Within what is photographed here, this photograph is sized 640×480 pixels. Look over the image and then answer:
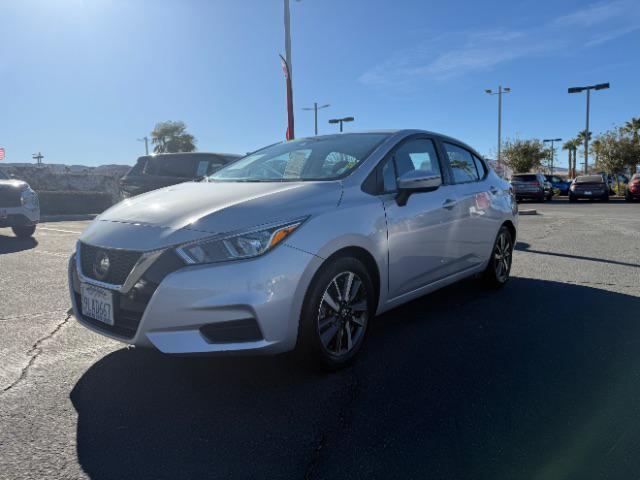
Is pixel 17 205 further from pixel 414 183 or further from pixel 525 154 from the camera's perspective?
pixel 525 154

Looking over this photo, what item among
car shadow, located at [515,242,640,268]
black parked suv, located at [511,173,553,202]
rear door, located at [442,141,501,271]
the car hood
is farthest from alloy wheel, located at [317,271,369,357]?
black parked suv, located at [511,173,553,202]

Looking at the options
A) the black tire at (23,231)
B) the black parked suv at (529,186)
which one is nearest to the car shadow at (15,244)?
the black tire at (23,231)

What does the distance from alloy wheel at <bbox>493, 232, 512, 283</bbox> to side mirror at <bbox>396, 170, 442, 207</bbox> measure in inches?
74.7

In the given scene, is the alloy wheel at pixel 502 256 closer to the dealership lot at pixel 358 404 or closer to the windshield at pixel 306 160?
the dealership lot at pixel 358 404

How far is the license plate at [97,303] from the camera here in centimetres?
276

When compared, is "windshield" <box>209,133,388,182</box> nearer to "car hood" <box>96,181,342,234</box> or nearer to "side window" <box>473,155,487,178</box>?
"car hood" <box>96,181,342,234</box>

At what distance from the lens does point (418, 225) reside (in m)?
3.66

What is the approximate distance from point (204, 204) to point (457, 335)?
2071 millimetres

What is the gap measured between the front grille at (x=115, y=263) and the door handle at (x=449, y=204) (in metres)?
2.39

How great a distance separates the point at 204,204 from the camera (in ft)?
9.75

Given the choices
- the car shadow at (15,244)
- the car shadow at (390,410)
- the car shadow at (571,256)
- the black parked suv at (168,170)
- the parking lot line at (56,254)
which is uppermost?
the black parked suv at (168,170)

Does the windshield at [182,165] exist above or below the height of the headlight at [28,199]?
above

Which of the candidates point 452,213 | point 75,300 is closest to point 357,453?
point 75,300

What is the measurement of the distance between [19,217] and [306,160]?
7.10 m
